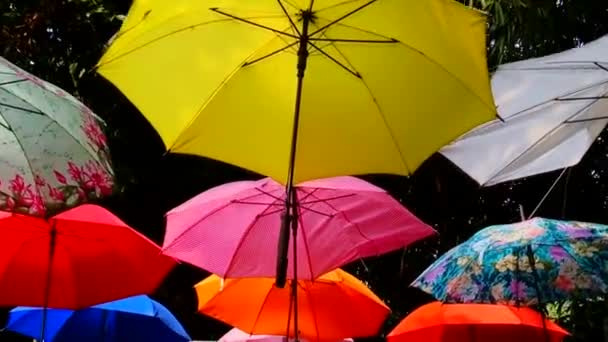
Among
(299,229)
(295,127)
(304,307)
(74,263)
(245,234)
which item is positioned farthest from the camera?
(304,307)

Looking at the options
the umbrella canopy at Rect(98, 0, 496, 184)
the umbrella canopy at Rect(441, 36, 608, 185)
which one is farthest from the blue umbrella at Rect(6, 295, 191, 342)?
the umbrella canopy at Rect(441, 36, 608, 185)

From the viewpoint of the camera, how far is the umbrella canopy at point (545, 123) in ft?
12.1

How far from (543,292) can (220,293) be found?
1.98 m

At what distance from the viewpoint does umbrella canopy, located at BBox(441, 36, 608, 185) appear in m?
3.69

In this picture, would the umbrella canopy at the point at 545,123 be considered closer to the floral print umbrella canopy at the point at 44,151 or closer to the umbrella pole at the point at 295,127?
the umbrella pole at the point at 295,127

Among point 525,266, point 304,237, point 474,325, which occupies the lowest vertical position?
point 474,325

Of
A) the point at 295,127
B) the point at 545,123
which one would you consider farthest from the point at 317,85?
the point at 545,123

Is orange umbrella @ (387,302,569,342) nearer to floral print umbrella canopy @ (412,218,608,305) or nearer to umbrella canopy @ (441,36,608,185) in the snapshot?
floral print umbrella canopy @ (412,218,608,305)

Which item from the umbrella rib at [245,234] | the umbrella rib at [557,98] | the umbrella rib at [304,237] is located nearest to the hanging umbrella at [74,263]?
the umbrella rib at [245,234]

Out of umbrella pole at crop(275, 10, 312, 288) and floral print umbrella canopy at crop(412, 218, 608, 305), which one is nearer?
umbrella pole at crop(275, 10, 312, 288)

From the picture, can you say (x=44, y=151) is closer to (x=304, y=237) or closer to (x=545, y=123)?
(x=545, y=123)

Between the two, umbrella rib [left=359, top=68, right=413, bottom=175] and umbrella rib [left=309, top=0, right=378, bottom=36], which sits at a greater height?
umbrella rib [left=309, top=0, right=378, bottom=36]

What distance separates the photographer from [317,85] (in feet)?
11.6

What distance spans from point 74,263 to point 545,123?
241 centimetres
